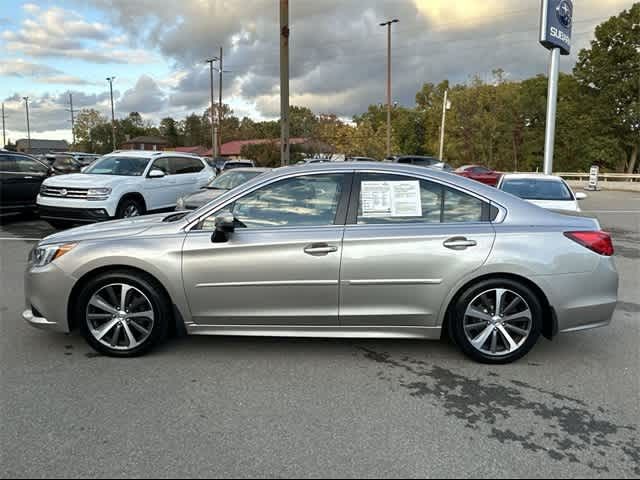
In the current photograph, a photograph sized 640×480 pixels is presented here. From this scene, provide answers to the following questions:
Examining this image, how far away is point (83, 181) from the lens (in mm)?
10508

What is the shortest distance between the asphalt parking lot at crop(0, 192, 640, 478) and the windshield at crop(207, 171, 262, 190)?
688 centimetres

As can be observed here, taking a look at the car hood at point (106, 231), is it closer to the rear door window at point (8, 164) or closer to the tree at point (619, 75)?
the rear door window at point (8, 164)

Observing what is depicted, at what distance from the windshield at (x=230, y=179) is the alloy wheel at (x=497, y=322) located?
7.99 m

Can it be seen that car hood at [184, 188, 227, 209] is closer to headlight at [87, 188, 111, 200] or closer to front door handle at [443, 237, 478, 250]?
headlight at [87, 188, 111, 200]

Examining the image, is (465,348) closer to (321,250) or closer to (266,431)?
(321,250)

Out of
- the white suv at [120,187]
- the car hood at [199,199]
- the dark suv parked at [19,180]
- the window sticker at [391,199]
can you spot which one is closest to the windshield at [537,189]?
the car hood at [199,199]

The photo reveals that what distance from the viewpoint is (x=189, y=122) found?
4402 inches

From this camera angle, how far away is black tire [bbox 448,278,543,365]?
3.97 meters

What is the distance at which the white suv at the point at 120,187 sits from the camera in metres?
10.3

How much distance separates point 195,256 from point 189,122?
11436cm

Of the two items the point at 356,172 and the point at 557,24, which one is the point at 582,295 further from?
the point at 557,24

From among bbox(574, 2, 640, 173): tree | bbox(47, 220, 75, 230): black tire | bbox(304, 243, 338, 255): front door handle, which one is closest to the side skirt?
bbox(304, 243, 338, 255): front door handle

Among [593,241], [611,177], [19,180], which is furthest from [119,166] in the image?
[611,177]

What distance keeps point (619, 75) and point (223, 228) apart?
Result: 164 feet
